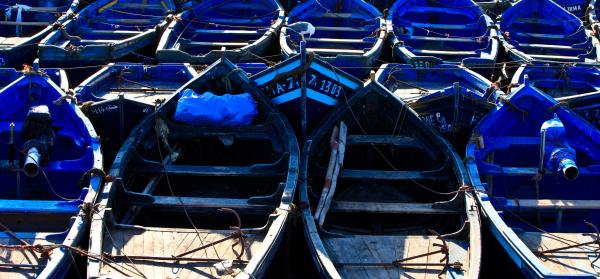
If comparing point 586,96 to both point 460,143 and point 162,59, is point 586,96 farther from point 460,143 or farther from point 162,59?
point 162,59

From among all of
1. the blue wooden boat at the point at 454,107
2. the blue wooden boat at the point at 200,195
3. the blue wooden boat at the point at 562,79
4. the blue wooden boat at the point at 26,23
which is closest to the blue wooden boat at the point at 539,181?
the blue wooden boat at the point at 454,107

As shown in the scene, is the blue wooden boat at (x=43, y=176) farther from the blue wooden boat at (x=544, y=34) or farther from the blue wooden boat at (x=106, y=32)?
the blue wooden boat at (x=544, y=34)

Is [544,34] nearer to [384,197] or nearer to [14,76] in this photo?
[384,197]

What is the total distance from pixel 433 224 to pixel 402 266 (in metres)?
1.34

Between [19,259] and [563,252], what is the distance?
17.4 ft

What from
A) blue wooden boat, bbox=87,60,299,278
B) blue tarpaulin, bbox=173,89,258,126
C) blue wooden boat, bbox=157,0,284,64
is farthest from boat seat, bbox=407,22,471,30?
→ blue tarpaulin, bbox=173,89,258,126

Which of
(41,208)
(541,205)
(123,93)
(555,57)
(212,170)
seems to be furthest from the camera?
(555,57)

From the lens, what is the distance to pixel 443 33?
12.2m

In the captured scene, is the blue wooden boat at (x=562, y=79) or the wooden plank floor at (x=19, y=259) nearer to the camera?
the wooden plank floor at (x=19, y=259)

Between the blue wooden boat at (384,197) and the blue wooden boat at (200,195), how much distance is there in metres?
0.44

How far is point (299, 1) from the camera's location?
13562 mm

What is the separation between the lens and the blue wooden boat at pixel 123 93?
27.0ft

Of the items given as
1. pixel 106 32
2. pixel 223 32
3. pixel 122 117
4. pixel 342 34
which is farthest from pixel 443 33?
pixel 122 117

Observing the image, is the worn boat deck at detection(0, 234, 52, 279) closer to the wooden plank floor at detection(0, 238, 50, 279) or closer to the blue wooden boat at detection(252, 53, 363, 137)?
the wooden plank floor at detection(0, 238, 50, 279)
